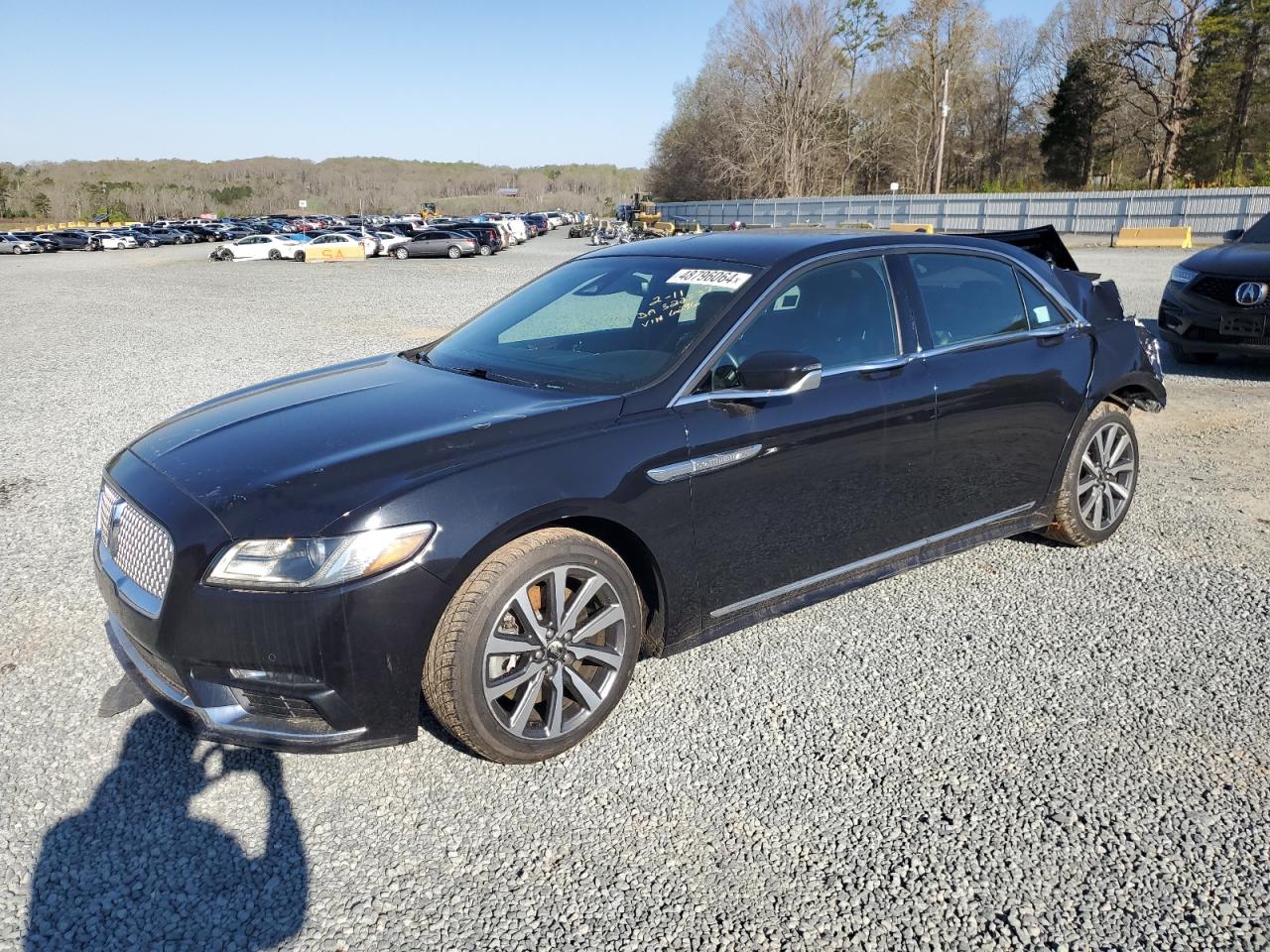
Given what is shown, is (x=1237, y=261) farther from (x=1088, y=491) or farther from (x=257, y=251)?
(x=257, y=251)

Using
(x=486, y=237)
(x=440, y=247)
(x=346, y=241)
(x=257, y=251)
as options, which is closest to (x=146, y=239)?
(x=257, y=251)

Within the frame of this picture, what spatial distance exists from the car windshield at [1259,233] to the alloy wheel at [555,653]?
908cm

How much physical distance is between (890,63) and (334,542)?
76308 millimetres

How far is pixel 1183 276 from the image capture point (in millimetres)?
8688

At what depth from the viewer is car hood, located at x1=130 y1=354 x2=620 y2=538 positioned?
8.45 feet

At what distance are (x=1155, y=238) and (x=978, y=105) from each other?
4610cm

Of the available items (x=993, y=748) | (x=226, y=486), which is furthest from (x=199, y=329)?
(x=993, y=748)

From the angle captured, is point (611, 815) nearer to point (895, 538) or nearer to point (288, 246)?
point (895, 538)

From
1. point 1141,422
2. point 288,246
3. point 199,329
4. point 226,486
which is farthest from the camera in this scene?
point 288,246

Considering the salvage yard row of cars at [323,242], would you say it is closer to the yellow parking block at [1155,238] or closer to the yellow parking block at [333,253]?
the yellow parking block at [333,253]

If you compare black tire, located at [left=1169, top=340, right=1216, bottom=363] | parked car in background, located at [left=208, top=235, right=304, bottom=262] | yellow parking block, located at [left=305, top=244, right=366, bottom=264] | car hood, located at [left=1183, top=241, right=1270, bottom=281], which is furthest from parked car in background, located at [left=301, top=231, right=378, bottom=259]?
car hood, located at [left=1183, top=241, right=1270, bottom=281]

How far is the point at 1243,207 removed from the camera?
3225 centimetres

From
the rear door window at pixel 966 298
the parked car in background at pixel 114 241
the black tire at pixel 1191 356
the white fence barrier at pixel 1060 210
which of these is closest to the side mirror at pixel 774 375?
the rear door window at pixel 966 298

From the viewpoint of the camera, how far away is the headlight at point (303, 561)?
2.48 meters
